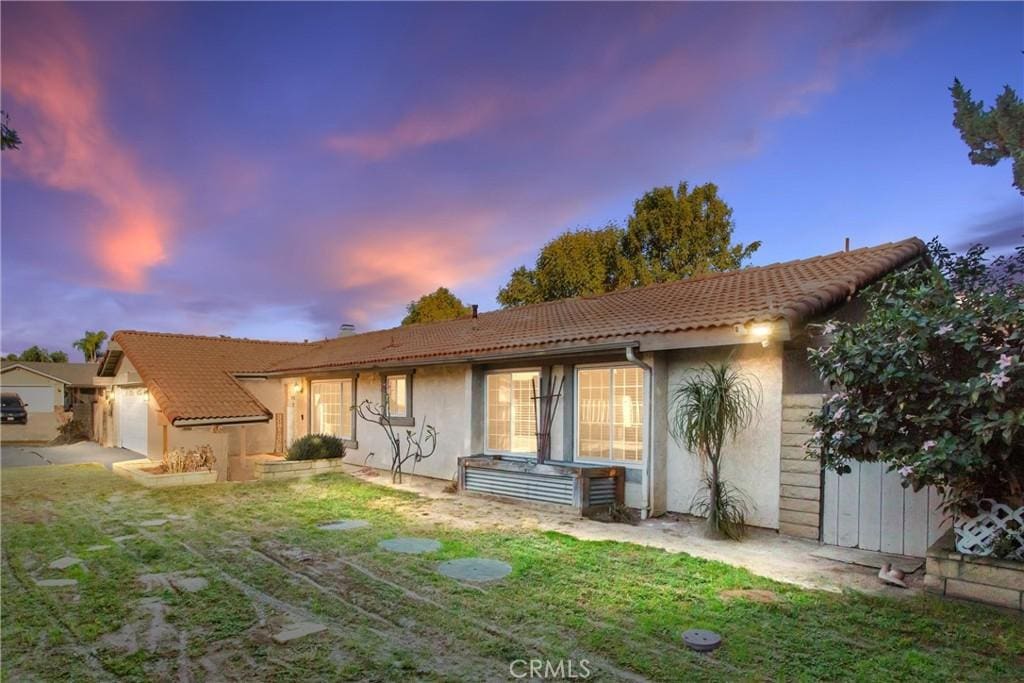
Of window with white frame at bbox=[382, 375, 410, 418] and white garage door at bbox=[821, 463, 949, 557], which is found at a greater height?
window with white frame at bbox=[382, 375, 410, 418]

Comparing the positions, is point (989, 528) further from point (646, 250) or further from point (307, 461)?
point (646, 250)

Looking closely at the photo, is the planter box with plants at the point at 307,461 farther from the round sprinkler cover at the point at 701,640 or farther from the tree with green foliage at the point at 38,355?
the tree with green foliage at the point at 38,355

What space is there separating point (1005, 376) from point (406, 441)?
10952mm

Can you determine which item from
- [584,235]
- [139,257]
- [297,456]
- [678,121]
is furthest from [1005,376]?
[584,235]

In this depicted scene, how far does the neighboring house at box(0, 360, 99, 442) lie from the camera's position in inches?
1028

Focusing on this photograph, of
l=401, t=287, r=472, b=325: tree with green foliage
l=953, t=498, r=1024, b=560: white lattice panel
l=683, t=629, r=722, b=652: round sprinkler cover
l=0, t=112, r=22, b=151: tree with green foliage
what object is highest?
l=401, t=287, r=472, b=325: tree with green foliage

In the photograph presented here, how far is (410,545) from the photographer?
6555 millimetres

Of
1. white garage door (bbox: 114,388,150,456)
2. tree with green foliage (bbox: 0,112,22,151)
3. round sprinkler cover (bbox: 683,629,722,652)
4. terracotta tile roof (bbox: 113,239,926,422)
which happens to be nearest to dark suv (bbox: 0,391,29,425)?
white garage door (bbox: 114,388,150,456)

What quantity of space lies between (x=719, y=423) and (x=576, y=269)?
19.9 meters

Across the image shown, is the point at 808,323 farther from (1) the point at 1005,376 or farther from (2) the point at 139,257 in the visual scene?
(2) the point at 139,257

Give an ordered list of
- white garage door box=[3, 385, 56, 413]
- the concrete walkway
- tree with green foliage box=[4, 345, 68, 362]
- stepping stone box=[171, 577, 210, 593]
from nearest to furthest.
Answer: stepping stone box=[171, 577, 210, 593], the concrete walkway, white garage door box=[3, 385, 56, 413], tree with green foliage box=[4, 345, 68, 362]

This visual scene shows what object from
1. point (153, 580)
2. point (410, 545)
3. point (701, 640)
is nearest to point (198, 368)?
point (153, 580)

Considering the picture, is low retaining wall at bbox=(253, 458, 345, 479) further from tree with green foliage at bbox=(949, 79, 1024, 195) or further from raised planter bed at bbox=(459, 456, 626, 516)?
tree with green foliage at bbox=(949, 79, 1024, 195)

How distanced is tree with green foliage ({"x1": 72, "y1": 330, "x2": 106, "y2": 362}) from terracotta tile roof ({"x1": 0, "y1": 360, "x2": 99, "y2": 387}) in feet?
98.2
